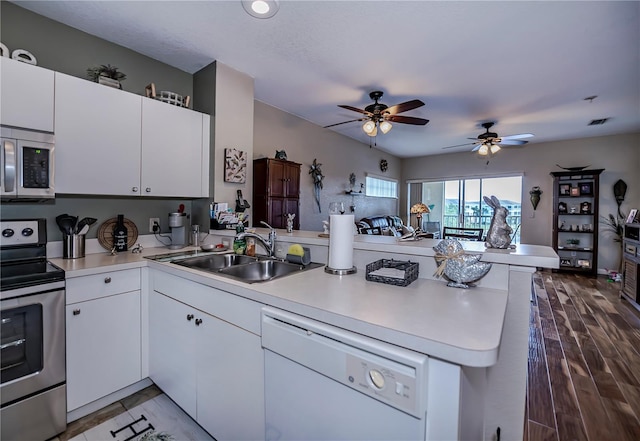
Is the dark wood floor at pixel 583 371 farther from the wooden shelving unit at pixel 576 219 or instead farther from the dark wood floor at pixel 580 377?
the wooden shelving unit at pixel 576 219

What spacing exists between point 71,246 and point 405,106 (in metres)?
3.21

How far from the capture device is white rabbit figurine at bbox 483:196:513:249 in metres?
1.37

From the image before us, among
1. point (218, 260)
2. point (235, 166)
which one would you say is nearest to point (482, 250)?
point (218, 260)

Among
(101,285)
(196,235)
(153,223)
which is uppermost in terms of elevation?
(153,223)

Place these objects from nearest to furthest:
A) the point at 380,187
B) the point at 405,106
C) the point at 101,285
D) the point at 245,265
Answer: the point at 101,285 < the point at 245,265 < the point at 405,106 < the point at 380,187

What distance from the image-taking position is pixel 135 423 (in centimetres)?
168

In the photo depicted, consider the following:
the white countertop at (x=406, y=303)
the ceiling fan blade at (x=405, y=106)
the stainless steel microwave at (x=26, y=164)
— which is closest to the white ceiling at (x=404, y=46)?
the ceiling fan blade at (x=405, y=106)

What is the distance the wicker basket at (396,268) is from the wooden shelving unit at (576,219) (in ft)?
19.4

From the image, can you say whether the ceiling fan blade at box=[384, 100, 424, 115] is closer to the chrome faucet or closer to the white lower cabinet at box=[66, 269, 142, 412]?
the chrome faucet

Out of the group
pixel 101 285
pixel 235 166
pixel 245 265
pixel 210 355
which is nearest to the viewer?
pixel 210 355

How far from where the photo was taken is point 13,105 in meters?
1.63

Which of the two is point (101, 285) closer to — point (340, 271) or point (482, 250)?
point (340, 271)

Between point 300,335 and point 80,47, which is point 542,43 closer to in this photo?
point 300,335

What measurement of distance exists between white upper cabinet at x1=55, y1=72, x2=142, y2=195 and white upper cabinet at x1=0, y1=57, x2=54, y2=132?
0.05 m
